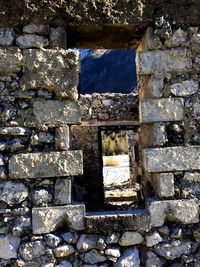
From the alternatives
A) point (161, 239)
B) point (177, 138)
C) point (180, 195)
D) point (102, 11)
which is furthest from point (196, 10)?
point (161, 239)

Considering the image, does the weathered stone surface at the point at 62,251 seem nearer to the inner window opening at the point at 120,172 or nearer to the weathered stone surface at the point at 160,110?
the weathered stone surface at the point at 160,110

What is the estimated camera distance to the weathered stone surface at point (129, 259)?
3135mm

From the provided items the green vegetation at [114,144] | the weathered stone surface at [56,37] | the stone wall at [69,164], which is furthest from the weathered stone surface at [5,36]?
the green vegetation at [114,144]

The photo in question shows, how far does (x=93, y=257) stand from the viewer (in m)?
3.12

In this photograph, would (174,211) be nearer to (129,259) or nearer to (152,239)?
→ (152,239)

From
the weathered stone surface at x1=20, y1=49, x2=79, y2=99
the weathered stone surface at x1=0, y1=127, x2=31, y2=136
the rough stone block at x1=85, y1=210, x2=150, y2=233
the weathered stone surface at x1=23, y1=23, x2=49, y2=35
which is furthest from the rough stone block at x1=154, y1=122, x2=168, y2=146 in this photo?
the weathered stone surface at x1=23, y1=23, x2=49, y2=35

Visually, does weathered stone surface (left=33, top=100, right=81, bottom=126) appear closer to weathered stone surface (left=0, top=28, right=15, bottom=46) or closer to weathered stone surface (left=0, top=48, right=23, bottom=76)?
weathered stone surface (left=0, top=48, right=23, bottom=76)

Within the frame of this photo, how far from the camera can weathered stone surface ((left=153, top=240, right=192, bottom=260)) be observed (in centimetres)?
319

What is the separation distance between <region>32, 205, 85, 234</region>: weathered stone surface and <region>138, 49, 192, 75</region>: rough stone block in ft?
4.78

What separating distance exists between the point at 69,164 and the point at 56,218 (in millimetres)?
498

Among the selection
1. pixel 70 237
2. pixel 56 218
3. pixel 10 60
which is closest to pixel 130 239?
pixel 70 237

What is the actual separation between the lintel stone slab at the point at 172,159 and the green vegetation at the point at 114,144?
16.8 metres

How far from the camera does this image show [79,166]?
320 centimetres

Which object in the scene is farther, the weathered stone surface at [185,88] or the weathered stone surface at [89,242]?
the weathered stone surface at [185,88]
